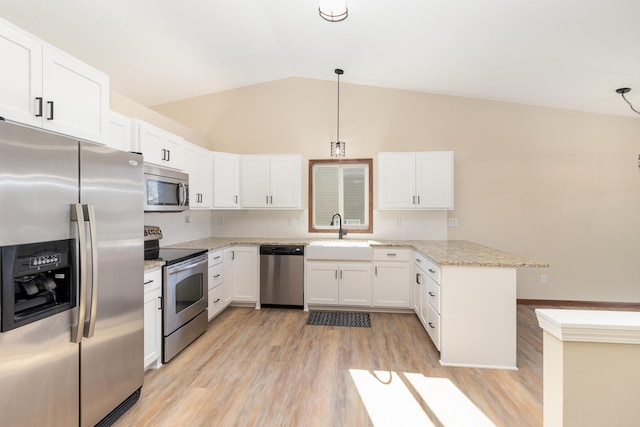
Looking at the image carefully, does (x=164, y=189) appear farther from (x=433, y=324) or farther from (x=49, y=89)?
(x=433, y=324)

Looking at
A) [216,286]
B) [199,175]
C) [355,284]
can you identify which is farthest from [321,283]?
[199,175]

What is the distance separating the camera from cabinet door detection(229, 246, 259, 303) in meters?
3.98

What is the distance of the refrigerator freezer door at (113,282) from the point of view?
1645 mm

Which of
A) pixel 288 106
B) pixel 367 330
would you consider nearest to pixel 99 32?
pixel 288 106

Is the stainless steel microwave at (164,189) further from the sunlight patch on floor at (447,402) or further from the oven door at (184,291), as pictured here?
the sunlight patch on floor at (447,402)

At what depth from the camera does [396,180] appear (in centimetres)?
399

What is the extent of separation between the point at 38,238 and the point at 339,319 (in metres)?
3.03

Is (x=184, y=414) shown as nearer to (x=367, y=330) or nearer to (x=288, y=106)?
(x=367, y=330)

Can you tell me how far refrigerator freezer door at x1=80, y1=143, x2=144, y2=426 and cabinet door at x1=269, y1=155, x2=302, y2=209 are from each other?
2290 millimetres

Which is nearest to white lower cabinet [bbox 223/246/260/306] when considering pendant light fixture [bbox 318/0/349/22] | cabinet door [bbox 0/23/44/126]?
cabinet door [bbox 0/23/44/126]

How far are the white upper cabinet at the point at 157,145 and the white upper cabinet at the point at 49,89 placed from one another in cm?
67

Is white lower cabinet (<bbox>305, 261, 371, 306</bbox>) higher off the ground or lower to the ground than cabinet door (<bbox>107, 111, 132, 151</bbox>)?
lower

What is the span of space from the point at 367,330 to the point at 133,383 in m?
2.26

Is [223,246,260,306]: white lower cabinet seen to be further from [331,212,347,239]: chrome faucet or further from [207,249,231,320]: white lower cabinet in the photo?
[331,212,347,239]: chrome faucet
